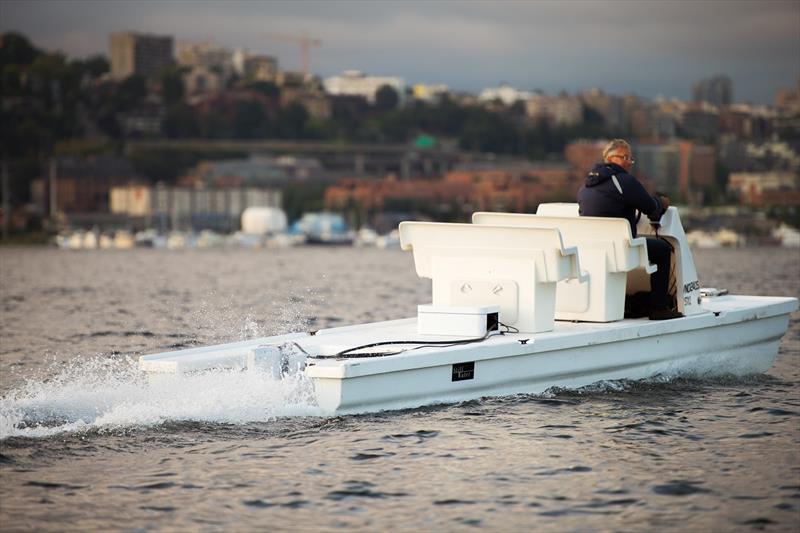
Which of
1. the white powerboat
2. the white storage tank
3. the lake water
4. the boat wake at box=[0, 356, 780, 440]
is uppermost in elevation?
the white powerboat

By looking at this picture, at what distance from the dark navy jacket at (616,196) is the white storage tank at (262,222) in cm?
17092

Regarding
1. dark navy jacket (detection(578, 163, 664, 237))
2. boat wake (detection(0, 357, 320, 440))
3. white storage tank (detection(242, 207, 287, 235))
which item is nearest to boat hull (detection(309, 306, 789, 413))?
boat wake (detection(0, 357, 320, 440))

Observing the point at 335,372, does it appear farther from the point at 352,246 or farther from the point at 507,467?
the point at 352,246

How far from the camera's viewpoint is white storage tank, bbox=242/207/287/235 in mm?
186750

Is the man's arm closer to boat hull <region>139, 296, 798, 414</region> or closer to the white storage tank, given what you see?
boat hull <region>139, 296, 798, 414</region>

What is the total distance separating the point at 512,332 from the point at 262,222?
175 metres

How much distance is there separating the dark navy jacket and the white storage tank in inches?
6729

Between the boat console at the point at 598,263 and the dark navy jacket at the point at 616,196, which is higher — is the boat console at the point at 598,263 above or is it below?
below

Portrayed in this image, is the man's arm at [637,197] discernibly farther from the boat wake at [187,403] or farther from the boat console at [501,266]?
the boat wake at [187,403]

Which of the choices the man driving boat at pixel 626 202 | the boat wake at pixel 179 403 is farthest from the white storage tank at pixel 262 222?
the boat wake at pixel 179 403

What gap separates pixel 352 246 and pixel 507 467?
159 metres

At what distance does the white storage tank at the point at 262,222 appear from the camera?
A: 186750 millimetres

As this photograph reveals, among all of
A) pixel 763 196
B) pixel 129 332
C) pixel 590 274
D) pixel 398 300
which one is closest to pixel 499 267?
pixel 590 274

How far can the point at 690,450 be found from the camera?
11.9 meters
